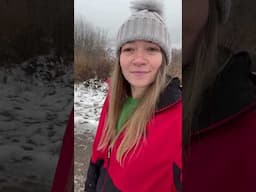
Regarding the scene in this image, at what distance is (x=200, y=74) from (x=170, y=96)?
0.71 ft

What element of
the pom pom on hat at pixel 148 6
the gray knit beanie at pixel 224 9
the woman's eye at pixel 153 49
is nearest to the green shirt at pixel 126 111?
the woman's eye at pixel 153 49

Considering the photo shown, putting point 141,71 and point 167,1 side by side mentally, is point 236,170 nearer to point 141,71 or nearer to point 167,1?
point 141,71

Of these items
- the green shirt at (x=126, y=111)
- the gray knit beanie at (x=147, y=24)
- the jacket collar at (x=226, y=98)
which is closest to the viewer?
the gray knit beanie at (x=147, y=24)

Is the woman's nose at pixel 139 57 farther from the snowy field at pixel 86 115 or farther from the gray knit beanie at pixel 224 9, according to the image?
the gray knit beanie at pixel 224 9

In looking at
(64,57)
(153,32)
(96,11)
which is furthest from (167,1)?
(64,57)

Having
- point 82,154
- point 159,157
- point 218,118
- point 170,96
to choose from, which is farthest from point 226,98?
point 82,154

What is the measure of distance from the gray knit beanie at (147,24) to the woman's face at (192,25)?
0.12 m

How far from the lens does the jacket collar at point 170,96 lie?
181cm

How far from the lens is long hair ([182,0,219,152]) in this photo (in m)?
1.91

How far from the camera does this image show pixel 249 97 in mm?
1982

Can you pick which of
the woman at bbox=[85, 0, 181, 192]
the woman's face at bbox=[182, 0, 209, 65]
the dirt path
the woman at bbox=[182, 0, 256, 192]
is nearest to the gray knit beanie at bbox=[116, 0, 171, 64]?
the woman at bbox=[85, 0, 181, 192]

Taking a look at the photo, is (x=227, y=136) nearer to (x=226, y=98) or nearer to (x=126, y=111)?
(x=226, y=98)

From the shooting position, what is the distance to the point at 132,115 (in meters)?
1.85

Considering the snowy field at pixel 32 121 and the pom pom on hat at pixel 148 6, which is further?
the snowy field at pixel 32 121
